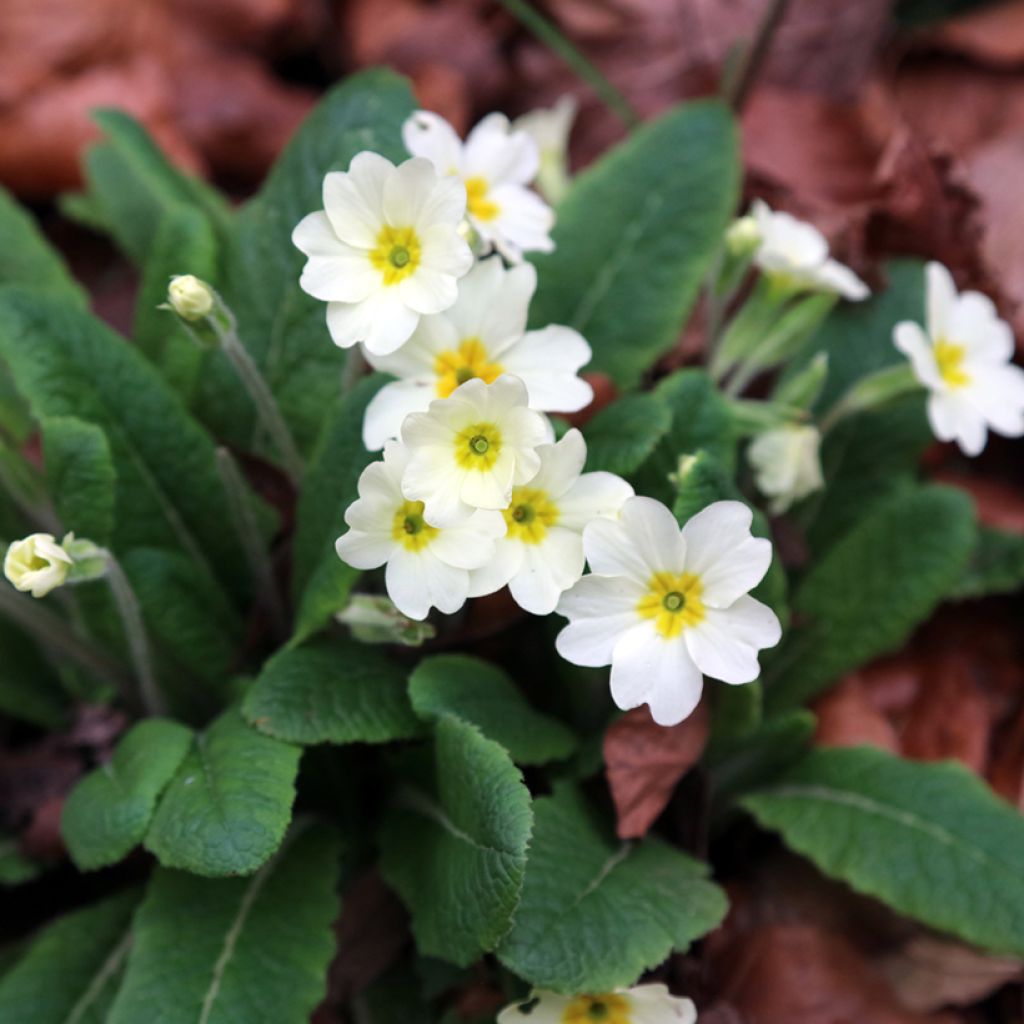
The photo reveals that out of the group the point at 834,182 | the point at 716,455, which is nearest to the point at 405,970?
the point at 716,455

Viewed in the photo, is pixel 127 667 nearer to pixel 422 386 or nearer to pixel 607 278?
pixel 422 386

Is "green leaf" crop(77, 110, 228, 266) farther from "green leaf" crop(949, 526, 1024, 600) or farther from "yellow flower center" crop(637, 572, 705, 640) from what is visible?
"green leaf" crop(949, 526, 1024, 600)

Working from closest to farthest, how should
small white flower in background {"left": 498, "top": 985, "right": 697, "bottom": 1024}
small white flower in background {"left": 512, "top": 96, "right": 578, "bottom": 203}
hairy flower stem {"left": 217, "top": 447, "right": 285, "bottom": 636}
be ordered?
small white flower in background {"left": 498, "top": 985, "right": 697, "bottom": 1024} → hairy flower stem {"left": 217, "top": 447, "right": 285, "bottom": 636} → small white flower in background {"left": 512, "top": 96, "right": 578, "bottom": 203}

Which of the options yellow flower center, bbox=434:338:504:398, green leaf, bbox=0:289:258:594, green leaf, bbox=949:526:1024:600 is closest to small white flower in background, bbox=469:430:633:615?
yellow flower center, bbox=434:338:504:398

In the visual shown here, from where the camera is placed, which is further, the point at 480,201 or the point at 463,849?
the point at 480,201

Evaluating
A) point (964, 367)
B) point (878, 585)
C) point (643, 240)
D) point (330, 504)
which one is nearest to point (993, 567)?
point (878, 585)

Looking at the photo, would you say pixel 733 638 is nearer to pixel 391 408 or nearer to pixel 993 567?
pixel 391 408
